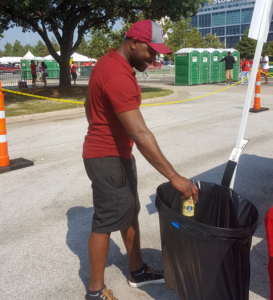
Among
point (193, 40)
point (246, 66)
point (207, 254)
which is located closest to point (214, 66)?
point (246, 66)

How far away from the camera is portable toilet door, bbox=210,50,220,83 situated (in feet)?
82.1

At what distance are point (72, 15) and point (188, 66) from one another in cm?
890


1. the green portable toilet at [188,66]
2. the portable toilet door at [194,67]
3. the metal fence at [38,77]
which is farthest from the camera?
the metal fence at [38,77]

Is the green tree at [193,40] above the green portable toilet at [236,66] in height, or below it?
above

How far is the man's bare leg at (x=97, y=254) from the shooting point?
2520 millimetres

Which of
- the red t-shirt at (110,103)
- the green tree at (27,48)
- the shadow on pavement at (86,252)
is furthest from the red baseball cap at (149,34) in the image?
the green tree at (27,48)

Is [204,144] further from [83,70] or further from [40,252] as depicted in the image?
[83,70]

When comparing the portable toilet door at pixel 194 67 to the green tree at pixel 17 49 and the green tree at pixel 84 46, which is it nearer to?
the green tree at pixel 84 46

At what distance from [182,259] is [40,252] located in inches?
64.5

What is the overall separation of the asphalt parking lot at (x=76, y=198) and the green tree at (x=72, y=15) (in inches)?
310

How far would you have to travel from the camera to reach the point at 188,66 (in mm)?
23469

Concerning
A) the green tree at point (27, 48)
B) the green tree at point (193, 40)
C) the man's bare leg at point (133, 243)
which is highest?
the green tree at point (27, 48)

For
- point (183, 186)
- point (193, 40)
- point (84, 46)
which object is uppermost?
point (84, 46)

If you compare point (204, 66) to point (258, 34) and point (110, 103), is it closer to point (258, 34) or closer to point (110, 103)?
point (258, 34)
